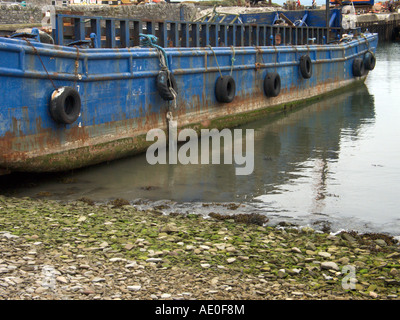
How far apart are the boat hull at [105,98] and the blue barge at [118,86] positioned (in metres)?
0.02

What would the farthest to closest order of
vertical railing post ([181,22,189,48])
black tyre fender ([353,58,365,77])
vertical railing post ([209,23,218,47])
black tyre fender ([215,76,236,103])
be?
black tyre fender ([353,58,365,77]) → vertical railing post ([209,23,218,47]) → vertical railing post ([181,22,189,48]) → black tyre fender ([215,76,236,103])

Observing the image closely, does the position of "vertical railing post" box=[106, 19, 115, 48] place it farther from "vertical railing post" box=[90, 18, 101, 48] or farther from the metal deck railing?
"vertical railing post" box=[90, 18, 101, 48]

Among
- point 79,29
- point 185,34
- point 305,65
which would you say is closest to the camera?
point 79,29

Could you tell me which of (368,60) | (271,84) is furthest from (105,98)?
(368,60)

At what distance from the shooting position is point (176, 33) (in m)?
13.8

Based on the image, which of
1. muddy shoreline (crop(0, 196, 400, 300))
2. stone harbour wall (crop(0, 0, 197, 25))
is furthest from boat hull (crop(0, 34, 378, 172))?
stone harbour wall (crop(0, 0, 197, 25))

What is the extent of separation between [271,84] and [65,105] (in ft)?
27.0

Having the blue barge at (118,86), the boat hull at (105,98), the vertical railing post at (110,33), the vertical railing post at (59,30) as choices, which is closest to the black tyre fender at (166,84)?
the blue barge at (118,86)

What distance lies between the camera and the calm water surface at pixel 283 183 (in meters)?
7.94

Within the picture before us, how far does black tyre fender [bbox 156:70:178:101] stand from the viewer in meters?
11.2

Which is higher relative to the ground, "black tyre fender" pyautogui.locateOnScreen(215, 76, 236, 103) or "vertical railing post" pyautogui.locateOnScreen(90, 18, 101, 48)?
"vertical railing post" pyautogui.locateOnScreen(90, 18, 101, 48)

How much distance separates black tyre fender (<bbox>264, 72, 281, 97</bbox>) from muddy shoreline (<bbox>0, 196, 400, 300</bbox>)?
30.9ft

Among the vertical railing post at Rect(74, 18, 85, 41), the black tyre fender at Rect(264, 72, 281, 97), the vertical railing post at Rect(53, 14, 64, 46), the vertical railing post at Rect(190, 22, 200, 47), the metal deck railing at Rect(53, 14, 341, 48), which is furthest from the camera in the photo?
the black tyre fender at Rect(264, 72, 281, 97)

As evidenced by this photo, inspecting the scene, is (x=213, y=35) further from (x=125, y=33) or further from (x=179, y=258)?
(x=179, y=258)
